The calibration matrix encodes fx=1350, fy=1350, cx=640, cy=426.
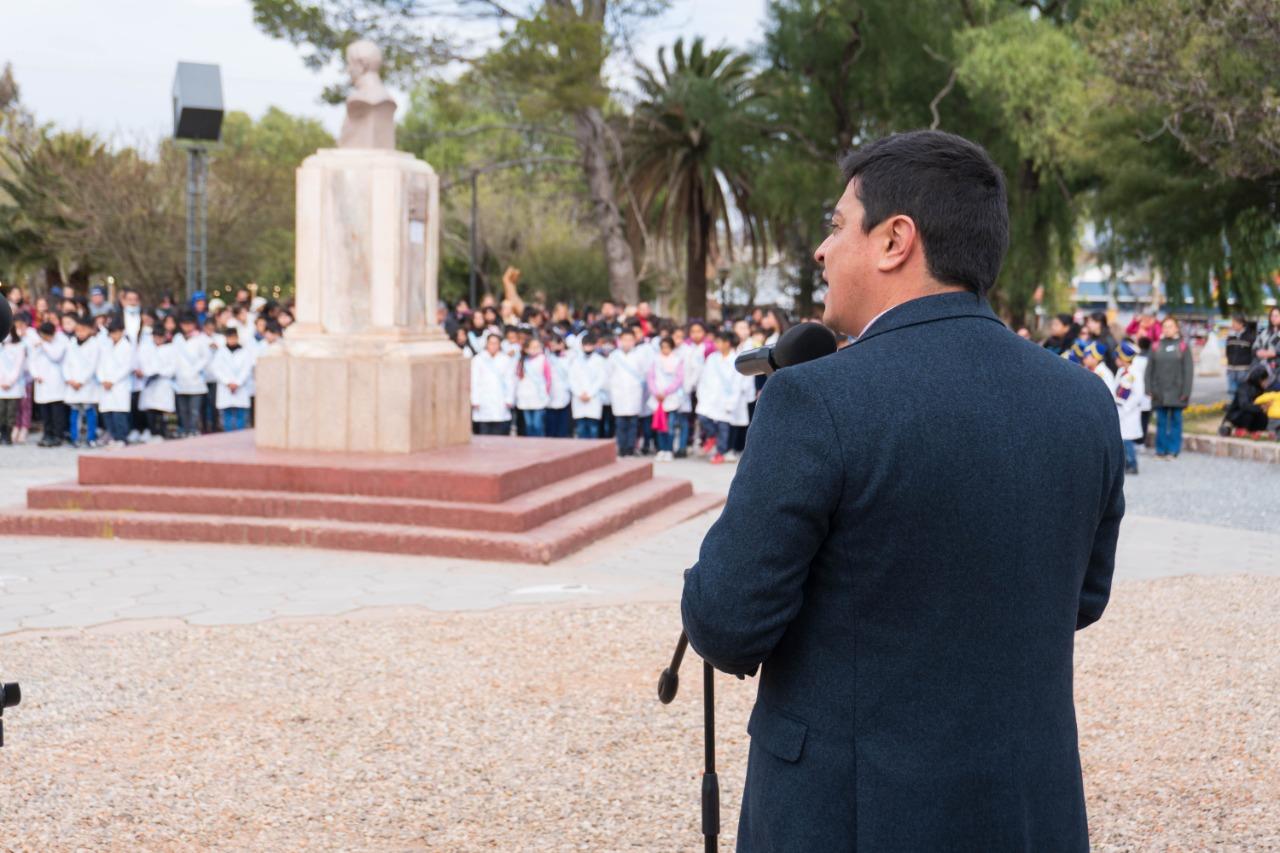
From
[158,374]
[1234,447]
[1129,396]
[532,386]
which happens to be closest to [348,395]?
[532,386]

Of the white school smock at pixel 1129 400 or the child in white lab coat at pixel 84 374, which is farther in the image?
the child in white lab coat at pixel 84 374

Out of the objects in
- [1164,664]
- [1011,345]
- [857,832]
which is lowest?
[1164,664]

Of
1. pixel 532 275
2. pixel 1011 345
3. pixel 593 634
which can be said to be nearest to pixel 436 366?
pixel 593 634

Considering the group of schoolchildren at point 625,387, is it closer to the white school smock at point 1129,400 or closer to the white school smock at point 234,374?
the white school smock at point 234,374

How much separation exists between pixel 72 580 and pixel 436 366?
344 centimetres

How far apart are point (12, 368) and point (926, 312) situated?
15.5 metres

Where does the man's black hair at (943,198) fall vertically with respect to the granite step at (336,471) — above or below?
above

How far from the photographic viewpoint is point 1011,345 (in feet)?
6.53

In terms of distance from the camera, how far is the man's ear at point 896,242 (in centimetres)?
195

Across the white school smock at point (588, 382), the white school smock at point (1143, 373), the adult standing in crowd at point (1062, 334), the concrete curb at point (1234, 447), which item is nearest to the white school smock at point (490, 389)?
the white school smock at point (588, 382)

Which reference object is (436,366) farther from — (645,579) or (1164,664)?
(1164,664)

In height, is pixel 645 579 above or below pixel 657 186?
below

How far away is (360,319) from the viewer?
412 inches

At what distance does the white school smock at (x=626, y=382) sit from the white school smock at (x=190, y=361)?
15.9 ft
